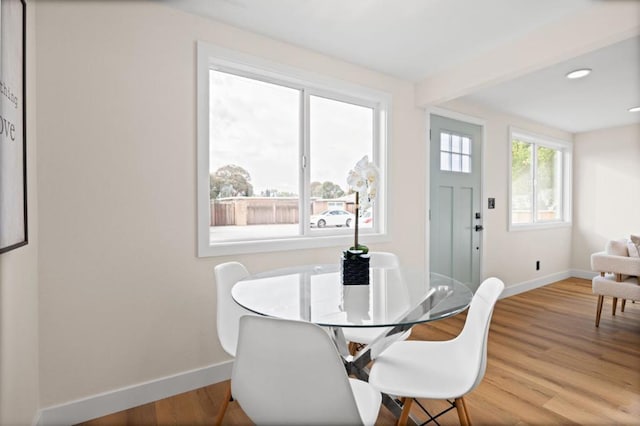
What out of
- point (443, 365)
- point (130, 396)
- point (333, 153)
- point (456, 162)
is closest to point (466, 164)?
point (456, 162)

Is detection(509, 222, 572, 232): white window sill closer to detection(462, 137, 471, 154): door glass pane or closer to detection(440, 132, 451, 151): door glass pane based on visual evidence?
detection(462, 137, 471, 154): door glass pane

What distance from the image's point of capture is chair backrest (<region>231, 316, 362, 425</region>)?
2.98 ft

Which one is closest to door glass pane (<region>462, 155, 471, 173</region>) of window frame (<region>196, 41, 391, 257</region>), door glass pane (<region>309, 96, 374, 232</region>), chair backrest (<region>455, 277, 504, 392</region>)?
window frame (<region>196, 41, 391, 257</region>)

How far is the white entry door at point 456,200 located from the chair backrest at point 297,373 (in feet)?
9.37

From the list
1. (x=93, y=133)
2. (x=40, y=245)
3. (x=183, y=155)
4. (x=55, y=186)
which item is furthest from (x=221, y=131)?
(x=40, y=245)

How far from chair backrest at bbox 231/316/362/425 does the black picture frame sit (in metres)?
0.93

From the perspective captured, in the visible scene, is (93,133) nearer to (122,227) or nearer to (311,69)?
(122,227)

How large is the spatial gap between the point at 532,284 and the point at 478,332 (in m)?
3.98

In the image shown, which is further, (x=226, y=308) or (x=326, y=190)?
(x=326, y=190)

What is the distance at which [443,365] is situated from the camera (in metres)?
1.46

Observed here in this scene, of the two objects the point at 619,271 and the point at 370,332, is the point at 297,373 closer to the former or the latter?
the point at 370,332

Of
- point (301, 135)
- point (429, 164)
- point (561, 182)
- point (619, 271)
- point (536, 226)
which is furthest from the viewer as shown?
point (561, 182)

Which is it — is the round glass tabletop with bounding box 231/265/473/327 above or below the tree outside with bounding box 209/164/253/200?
below

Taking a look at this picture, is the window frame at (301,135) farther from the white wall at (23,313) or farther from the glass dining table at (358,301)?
the white wall at (23,313)
